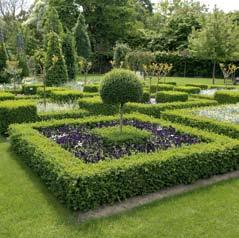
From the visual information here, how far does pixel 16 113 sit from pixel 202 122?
461 centimetres

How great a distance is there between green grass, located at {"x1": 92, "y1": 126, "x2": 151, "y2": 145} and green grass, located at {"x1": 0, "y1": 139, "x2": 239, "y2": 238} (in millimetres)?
1711

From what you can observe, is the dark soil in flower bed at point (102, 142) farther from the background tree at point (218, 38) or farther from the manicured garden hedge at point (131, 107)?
the background tree at point (218, 38)

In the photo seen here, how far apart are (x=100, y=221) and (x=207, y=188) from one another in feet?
6.40

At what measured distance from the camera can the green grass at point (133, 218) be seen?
4.08 meters

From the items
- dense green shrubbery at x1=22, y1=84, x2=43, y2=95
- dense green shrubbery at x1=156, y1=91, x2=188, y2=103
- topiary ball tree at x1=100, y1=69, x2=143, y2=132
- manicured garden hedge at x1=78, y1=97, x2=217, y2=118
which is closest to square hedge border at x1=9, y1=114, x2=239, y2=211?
topiary ball tree at x1=100, y1=69, x2=143, y2=132

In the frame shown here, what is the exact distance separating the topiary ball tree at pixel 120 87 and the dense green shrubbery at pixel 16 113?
286cm

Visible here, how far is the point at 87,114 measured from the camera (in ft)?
31.0

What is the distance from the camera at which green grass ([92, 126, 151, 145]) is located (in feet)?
21.5

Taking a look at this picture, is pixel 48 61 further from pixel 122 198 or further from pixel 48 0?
pixel 48 0

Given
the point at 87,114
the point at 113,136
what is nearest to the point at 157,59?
the point at 87,114

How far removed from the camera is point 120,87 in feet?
21.7

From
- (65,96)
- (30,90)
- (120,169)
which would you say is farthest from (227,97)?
(120,169)

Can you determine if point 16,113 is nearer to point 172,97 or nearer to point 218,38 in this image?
point 172,97

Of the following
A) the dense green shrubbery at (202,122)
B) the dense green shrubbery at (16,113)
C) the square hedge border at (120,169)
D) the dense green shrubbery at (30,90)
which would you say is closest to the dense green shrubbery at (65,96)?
the dense green shrubbery at (16,113)
